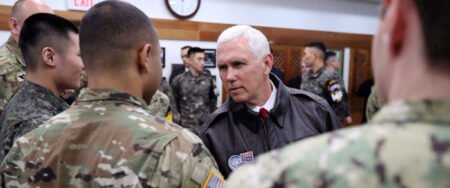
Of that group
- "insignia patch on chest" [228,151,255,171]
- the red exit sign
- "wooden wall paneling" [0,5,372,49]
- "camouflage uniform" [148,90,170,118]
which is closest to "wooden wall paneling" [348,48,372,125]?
"wooden wall paneling" [0,5,372,49]

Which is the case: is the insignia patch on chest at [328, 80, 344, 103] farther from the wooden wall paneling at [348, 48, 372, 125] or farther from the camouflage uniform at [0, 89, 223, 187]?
the camouflage uniform at [0, 89, 223, 187]

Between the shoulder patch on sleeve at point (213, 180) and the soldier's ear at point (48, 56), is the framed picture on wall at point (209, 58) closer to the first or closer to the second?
the soldier's ear at point (48, 56)

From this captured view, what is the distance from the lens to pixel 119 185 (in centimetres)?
105

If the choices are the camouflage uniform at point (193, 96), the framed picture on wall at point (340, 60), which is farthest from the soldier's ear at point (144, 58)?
the framed picture on wall at point (340, 60)

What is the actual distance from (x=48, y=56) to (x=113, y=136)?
0.84 meters

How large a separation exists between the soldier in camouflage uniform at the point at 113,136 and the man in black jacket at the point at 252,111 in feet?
1.75

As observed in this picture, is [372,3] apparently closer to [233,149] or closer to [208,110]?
[208,110]

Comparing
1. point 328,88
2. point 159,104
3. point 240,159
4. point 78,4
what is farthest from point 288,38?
point 240,159

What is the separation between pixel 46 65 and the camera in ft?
5.57

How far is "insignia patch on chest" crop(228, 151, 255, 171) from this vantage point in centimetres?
164

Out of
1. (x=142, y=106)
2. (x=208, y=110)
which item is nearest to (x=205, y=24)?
(x=208, y=110)

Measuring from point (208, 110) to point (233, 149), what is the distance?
3.37 m

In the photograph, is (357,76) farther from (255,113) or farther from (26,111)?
(26,111)

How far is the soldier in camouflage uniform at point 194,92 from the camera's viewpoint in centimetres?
496
